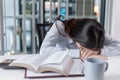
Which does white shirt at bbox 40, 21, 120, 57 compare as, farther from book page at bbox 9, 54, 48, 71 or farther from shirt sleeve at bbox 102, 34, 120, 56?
book page at bbox 9, 54, 48, 71

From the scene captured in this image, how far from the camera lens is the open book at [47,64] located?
1078mm

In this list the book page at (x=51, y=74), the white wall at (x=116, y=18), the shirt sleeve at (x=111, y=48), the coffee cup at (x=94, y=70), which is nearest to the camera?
the coffee cup at (x=94, y=70)

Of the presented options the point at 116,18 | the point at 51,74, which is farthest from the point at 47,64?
the point at 116,18

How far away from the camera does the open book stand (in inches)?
42.4

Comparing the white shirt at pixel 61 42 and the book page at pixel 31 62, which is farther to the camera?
the white shirt at pixel 61 42

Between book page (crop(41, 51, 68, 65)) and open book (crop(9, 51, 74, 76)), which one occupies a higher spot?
book page (crop(41, 51, 68, 65))

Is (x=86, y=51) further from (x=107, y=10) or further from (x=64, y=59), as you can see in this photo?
(x=107, y=10)

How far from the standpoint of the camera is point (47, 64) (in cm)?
109

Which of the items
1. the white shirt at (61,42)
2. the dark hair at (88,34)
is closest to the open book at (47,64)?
the dark hair at (88,34)

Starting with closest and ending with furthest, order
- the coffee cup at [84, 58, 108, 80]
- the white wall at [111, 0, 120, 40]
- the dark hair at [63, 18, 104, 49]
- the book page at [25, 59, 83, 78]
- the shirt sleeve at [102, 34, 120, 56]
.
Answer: the coffee cup at [84, 58, 108, 80]
the book page at [25, 59, 83, 78]
the dark hair at [63, 18, 104, 49]
the shirt sleeve at [102, 34, 120, 56]
the white wall at [111, 0, 120, 40]

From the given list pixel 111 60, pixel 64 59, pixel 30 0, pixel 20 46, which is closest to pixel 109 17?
pixel 30 0

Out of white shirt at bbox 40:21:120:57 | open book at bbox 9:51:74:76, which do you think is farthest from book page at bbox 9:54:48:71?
white shirt at bbox 40:21:120:57

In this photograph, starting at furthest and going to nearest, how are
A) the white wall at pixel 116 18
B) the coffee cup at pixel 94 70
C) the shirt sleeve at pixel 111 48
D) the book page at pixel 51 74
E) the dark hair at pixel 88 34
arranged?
the white wall at pixel 116 18
the shirt sleeve at pixel 111 48
the dark hair at pixel 88 34
the book page at pixel 51 74
the coffee cup at pixel 94 70

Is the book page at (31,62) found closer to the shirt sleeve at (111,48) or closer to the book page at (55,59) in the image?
the book page at (55,59)
